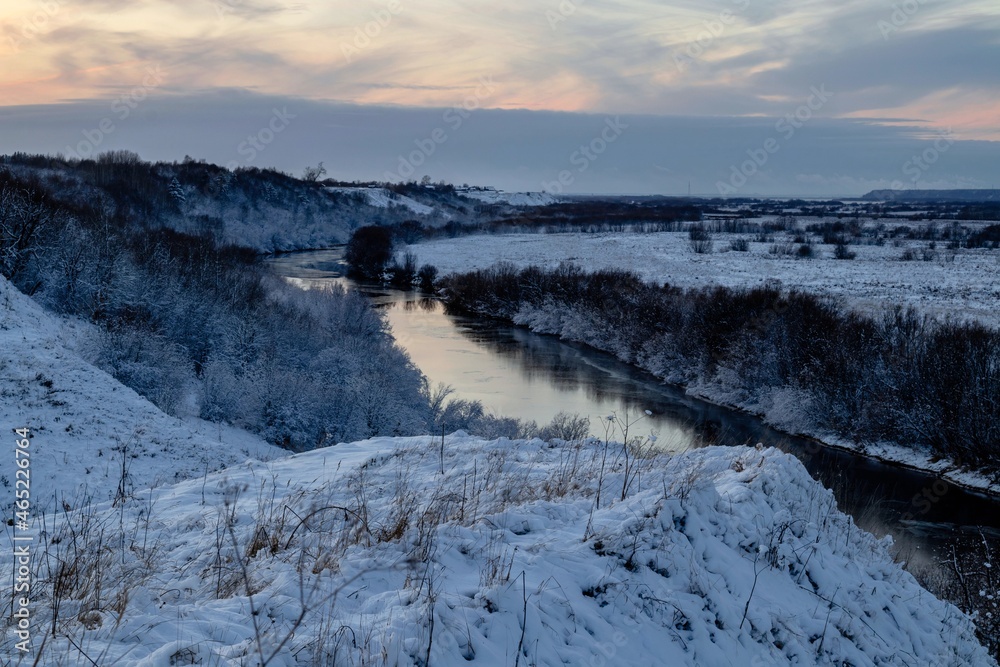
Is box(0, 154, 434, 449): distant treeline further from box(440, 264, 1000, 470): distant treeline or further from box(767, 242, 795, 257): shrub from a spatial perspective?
box(767, 242, 795, 257): shrub

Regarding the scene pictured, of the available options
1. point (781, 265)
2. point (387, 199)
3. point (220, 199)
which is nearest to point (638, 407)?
point (781, 265)

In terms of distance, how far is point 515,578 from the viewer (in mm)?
4543

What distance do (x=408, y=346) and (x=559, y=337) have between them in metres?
11.1

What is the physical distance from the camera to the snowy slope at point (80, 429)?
10.8 metres

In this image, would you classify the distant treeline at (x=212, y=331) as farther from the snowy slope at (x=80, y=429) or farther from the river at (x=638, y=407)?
the river at (x=638, y=407)

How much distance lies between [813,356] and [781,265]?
3276cm

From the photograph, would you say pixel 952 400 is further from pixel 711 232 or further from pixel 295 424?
pixel 711 232

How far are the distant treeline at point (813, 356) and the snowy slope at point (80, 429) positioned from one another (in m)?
22.6

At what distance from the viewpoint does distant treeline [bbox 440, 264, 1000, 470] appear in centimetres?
2508

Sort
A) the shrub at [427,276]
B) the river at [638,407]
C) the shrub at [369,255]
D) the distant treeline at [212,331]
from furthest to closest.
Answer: the shrub at [369,255]
the shrub at [427,276]
the distant treeline at [212,331]
the river at [638,407]

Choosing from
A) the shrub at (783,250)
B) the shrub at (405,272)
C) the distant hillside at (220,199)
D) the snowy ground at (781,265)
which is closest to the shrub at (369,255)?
the shrub at (405,272)

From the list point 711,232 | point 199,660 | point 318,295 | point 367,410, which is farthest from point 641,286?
point 711,232

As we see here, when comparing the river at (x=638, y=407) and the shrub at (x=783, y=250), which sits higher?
the shrub at (x=783, y=250)

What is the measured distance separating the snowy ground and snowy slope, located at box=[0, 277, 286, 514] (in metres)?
35.8
